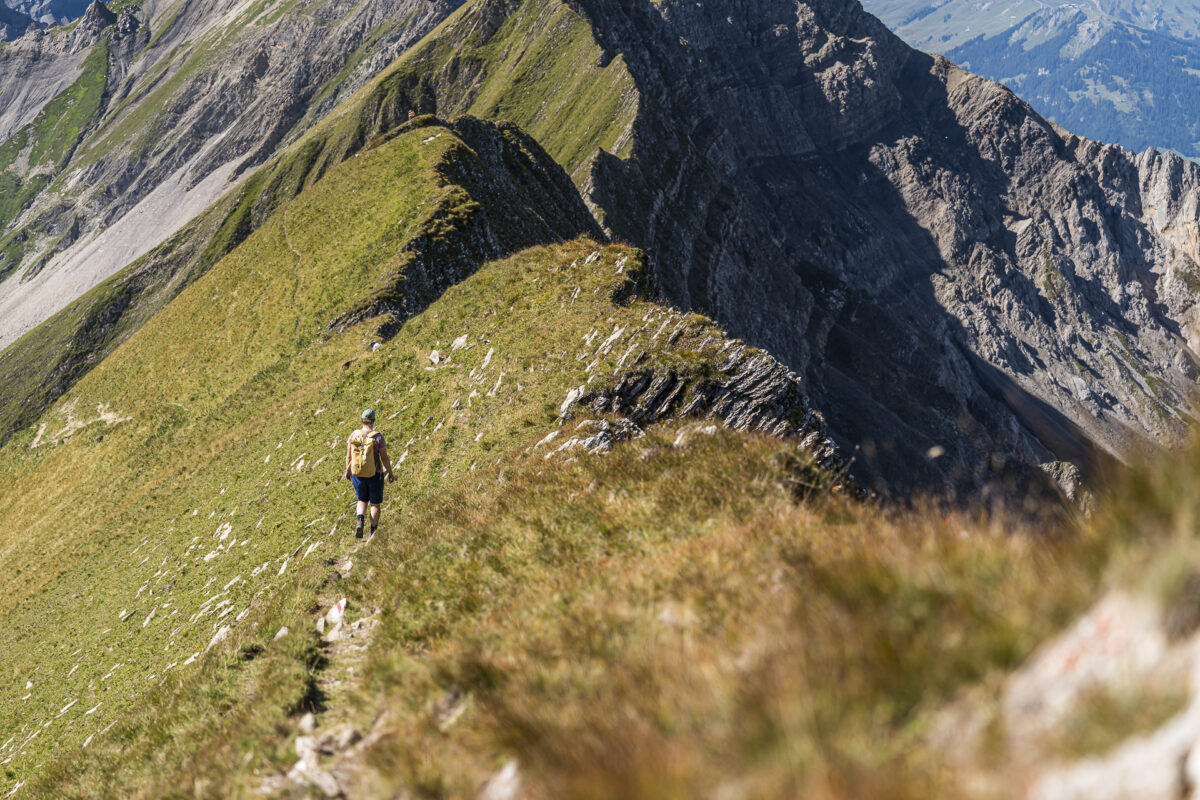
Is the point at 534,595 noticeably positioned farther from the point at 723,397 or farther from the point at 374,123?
the point at 374,123

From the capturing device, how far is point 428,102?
146 m

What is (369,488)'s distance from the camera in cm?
1595

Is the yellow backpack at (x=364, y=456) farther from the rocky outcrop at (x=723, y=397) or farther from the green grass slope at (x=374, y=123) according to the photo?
the green grass slope at (x=374, y=123)

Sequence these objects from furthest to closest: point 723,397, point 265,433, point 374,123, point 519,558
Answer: point 374,123 < point 265,433 < point 723,397 < point 519,558

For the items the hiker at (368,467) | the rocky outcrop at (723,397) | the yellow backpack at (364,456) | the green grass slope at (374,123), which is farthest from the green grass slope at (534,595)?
the green grass slope at (374,123)

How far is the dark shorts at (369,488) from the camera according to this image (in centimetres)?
1574

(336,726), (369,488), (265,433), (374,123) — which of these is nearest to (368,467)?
(369,488)

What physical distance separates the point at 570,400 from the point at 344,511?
7225mm

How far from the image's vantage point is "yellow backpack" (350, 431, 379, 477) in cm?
1553

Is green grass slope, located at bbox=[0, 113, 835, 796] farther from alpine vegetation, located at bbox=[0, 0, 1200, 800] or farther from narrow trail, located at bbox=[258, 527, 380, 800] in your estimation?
narrow trail, located at bbox=[258, 527, 380, 800]

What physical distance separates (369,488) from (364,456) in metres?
0.90

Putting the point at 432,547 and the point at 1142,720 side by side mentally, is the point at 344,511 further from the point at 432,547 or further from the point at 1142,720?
the point at 1142,720

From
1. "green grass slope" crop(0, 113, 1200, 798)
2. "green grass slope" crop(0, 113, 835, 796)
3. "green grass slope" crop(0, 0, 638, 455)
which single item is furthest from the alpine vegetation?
"green grass slope" crop(0, 0, 638, 455)

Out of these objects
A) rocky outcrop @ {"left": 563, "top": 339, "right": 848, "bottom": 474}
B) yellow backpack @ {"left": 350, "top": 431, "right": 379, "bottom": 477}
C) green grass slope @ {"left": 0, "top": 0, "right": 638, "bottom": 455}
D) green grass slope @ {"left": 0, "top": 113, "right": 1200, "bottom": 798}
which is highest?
green grass slope @ {"left": 0, "top": 0, "right": 638, "bottom": 455}
